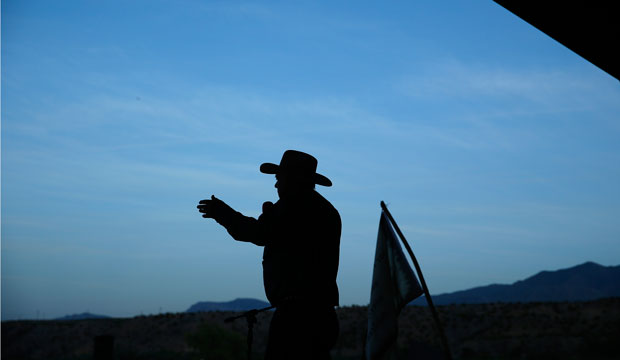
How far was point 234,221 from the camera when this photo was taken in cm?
435

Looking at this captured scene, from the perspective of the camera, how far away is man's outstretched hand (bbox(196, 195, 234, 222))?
437 cm

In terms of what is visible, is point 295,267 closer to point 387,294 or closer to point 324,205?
point 324,205

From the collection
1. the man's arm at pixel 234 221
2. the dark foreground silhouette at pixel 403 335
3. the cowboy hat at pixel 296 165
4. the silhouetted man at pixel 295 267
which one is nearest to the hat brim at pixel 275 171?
the cowboy hat at pixel 296 165

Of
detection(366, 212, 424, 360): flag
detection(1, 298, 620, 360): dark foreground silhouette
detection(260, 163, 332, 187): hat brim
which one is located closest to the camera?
detection(260, 163, 332, 187): hat brim

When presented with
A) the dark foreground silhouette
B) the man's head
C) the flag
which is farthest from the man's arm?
the dark foreground silhouette

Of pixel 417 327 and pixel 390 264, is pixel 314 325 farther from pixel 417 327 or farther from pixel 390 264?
pixel 417 327

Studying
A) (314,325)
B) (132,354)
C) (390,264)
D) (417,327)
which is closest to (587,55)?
(314,325)

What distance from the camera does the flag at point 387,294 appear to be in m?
5.74

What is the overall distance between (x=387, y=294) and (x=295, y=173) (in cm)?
181

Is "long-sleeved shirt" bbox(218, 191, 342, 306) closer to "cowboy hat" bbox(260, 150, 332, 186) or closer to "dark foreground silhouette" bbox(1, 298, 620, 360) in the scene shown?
"cowboy hat" bbox(260, 150, 332, 186)

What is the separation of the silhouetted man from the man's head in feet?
0.37

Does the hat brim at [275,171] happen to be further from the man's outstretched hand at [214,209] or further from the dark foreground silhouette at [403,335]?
the dark foreground silhouette at [403,335]

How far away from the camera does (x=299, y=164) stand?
15.6ft

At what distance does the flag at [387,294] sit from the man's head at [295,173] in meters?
1.56
